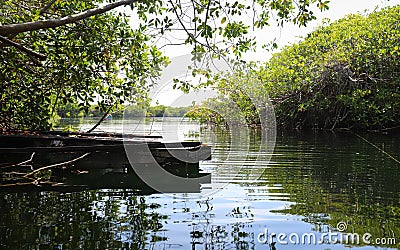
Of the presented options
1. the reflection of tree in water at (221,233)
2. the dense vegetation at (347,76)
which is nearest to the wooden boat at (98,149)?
the reflection of tree in water at (221,233)

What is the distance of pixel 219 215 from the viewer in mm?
3346

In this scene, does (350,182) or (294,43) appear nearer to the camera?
(350,182)

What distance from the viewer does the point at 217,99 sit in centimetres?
1664

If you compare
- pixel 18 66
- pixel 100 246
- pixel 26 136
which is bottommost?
pixel 100 246

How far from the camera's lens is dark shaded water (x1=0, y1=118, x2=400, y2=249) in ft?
8.73

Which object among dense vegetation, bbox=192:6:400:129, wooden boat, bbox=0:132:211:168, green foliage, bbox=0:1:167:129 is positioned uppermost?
dense vegetation, bbox=192:6:400:129

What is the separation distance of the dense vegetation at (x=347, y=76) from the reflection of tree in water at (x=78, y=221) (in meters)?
10.7

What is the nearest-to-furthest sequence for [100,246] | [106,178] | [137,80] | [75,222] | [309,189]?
[100,246], [75,222], [309,189], [106,178], [137,80]

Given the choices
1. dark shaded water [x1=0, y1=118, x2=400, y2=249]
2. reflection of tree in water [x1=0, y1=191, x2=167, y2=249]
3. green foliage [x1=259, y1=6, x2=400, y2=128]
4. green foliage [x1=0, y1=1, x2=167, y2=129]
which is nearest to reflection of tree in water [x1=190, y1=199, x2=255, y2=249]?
dark shaded water [x1=0, y1=118, x2=400, y2=249]

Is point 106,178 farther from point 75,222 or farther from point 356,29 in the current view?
point 356,29

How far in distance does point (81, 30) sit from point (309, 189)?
11.6 feet

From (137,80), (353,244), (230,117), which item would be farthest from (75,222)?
(230,117)

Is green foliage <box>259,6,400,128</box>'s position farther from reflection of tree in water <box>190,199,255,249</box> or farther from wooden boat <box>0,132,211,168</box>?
reflection of tree in water <box>190,199,255,249</box>

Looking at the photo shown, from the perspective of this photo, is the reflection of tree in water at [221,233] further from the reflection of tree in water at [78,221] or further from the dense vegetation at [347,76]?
the dense vegetation at [347,76]
